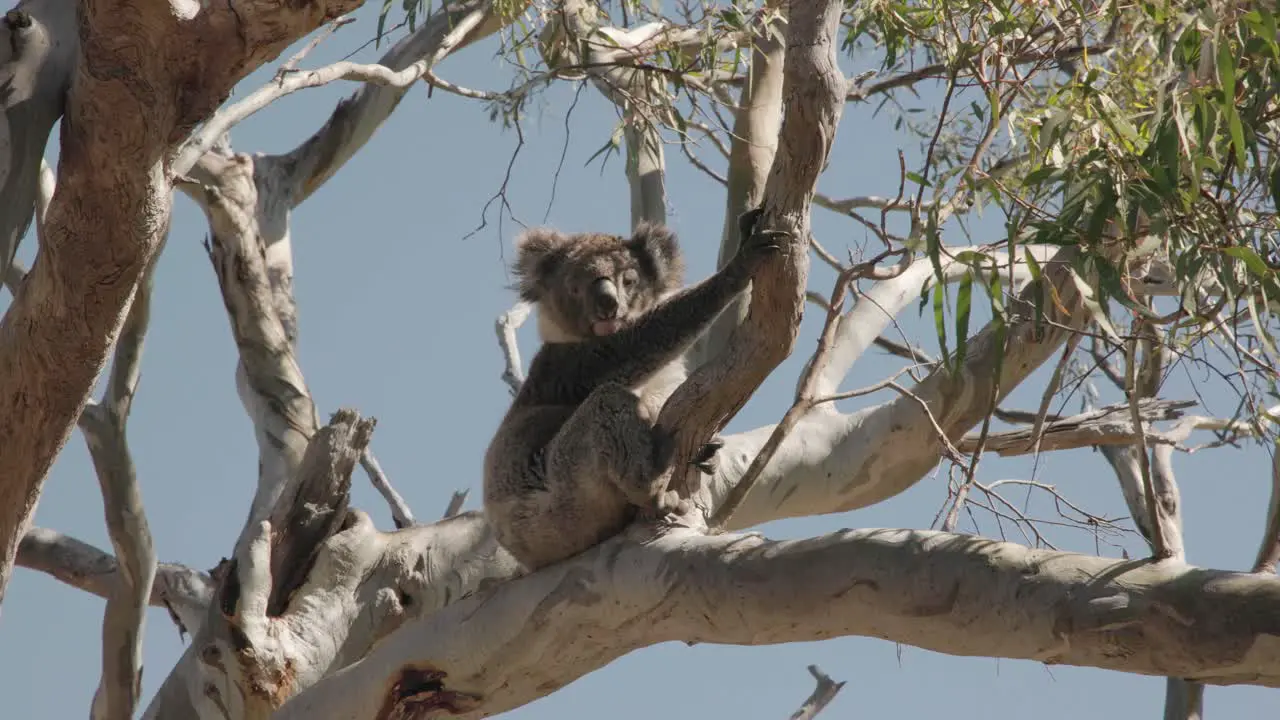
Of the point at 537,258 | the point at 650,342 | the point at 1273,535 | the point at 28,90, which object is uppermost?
the point at 537,258

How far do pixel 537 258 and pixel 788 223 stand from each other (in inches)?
86.1

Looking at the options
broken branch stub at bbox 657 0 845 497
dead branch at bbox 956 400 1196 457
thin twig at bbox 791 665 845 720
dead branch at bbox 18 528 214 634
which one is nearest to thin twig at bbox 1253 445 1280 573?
broken branch stub at bbox 657 0 845 497

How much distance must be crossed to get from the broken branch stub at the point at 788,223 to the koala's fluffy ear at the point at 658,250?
1628mm

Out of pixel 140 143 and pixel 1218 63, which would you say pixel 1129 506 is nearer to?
pixel 1218 63

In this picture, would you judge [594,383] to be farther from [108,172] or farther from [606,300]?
[108,172]

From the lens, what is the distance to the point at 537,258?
4.94 meters

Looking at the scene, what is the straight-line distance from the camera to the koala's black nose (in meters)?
4.38

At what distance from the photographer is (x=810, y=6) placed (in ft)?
9.10

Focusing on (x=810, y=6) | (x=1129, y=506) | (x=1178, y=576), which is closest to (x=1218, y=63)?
(x=810, y=6)

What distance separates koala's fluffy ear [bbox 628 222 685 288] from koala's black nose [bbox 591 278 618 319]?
309mm

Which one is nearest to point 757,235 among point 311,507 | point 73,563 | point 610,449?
point 610,449

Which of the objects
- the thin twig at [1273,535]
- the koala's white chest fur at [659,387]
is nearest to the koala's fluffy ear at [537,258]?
the koala's white chest fur at [659,387]

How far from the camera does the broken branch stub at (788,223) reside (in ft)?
8.95

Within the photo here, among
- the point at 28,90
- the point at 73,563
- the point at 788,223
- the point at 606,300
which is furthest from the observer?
the point at 73,563
